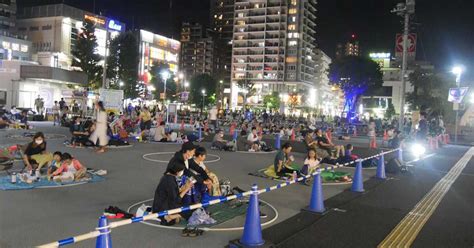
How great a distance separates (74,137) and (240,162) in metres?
7.75

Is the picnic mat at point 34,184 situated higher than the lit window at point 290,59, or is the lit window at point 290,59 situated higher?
the lit window at point 290,59

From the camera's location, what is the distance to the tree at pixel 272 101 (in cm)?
11088

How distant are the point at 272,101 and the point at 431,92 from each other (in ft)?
191

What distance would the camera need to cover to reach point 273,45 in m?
125

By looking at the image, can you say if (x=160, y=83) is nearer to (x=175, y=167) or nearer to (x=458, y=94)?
(x=458, y=94)

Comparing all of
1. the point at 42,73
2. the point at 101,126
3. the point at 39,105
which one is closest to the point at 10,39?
the point at 42,73

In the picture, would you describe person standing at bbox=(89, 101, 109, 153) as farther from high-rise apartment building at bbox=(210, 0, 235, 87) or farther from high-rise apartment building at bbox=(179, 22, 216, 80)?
high-rise apartment building at bbox=(210, 0, 235, 87)

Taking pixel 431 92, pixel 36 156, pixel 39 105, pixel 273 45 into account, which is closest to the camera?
pixel 36 156

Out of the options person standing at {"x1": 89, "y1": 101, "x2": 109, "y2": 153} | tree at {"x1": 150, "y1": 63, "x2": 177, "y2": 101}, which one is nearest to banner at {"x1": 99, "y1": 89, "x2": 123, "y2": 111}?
person standing at {"x1": 89, "y1": 101, "x2": 109, "y2": 153}

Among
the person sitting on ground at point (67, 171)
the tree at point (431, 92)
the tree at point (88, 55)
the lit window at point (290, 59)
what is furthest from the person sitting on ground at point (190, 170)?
the lit window at point (290, 59)

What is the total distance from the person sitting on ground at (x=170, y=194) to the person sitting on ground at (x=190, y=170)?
188 mm

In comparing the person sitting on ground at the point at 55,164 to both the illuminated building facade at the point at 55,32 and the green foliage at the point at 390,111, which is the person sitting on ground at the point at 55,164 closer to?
the illuminated building facade at the point at 55,32

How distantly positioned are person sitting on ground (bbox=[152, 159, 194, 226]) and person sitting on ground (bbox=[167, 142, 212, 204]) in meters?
0.19

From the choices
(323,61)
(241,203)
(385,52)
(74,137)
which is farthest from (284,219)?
(323,61)
